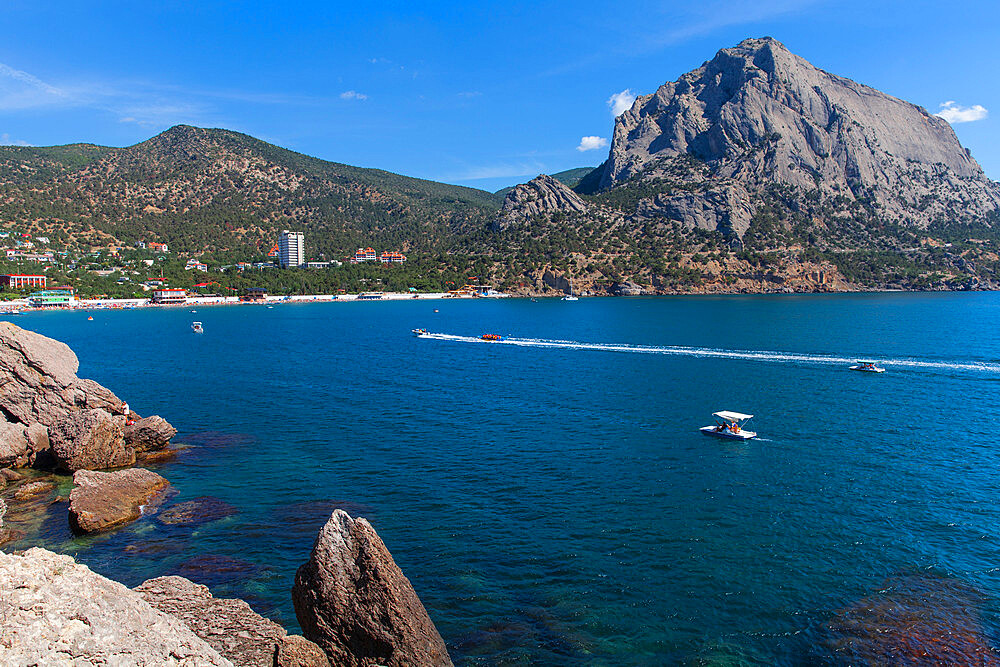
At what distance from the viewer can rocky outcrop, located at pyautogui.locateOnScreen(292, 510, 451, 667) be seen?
46.4 ft

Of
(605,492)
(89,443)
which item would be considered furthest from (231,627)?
(89,443)

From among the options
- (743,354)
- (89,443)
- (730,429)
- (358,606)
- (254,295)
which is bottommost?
(89,443)

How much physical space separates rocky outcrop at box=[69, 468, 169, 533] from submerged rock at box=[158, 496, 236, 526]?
1.44 m

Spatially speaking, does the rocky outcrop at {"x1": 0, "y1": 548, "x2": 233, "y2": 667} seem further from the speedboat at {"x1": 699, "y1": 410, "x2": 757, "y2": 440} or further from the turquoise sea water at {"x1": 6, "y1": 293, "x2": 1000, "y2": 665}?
the speedboat at {"x1": 699, "y1": 410, "x2": 757, "y2": 440}

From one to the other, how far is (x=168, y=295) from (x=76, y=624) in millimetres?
192923

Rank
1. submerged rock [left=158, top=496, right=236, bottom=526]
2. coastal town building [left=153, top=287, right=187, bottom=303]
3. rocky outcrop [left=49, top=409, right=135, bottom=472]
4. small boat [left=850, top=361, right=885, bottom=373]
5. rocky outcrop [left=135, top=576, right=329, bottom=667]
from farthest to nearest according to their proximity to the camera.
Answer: coastal town building [left=153, top=287, right=187, bottom=303], small boat [left=850, top=361, right=885, bottom=373], rocky outcrop [left=49, top=409, right=135, bottom=472], submerged rock [left=158, top=496, right=236, bottom=526], rocky outcrop [left=135, top=576, right=329, bottom=667]

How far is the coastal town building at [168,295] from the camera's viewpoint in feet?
578

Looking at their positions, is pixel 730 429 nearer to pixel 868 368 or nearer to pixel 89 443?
pixel 868 368

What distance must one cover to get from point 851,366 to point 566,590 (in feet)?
170

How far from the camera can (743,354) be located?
225 ft

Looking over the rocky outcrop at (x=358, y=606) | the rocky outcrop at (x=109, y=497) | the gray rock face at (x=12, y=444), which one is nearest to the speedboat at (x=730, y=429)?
the rocky outcrop at (x=358, y=606)

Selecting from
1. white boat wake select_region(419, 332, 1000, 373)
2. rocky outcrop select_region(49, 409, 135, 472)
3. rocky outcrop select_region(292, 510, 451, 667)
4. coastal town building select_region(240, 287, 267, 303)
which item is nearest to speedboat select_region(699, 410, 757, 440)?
rocky outcrop select_region(292, 510, 451, 667)

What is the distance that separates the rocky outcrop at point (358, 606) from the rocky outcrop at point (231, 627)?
2.41 feet

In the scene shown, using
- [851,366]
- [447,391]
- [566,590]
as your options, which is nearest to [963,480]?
[566,590]
